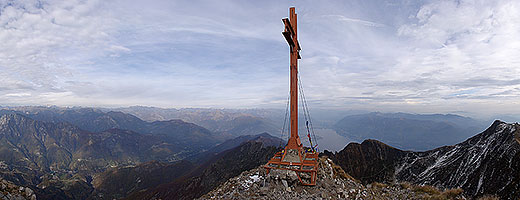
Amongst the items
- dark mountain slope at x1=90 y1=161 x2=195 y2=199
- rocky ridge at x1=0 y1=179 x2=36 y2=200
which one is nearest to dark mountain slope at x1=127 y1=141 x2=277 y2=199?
dark mountain slope at x1=90 y1=161 x2=195 y2=199

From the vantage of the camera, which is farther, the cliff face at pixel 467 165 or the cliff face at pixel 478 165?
the cliff face at pixel 467 165

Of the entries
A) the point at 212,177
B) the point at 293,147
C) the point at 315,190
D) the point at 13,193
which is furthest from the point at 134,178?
the point at 315,190

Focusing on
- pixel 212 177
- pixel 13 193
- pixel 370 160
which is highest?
pixel 13 193

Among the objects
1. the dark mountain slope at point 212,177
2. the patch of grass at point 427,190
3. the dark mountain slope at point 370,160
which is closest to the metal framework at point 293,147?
the patch of grass at point 427,190

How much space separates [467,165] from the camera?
2986cm

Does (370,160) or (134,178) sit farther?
(134,178)

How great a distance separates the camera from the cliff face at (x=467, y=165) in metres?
21.1

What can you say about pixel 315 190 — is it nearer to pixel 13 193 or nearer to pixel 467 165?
pixel 13 193

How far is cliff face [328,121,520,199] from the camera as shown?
2106 centimetres

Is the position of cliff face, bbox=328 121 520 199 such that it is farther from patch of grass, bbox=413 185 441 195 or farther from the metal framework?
the metal framework

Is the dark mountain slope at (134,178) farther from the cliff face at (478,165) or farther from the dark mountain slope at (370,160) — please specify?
the cliff face at (478,165)

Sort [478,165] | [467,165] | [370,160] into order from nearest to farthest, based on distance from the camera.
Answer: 1. [478,165]
2. [467,165]
3. [370,160]

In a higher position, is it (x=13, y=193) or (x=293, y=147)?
(x=293, y=147)

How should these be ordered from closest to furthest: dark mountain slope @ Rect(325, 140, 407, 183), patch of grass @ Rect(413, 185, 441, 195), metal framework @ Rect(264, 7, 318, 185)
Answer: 1. patch of grass @ Rect(413, 185, 441, 195)
2. metal framework @ Rect(264, 7, 318, 185)
3. dark mountain slope @ Rect(325, 140, 407, 183)
